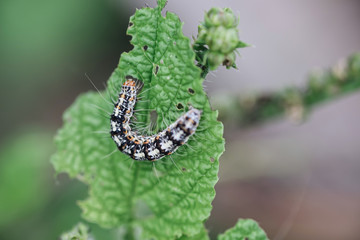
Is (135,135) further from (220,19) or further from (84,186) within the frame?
(84,186)

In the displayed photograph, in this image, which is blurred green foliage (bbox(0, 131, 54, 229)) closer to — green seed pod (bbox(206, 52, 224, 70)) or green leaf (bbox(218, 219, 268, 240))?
green leaf (bbox(218, 219, 268, 240))

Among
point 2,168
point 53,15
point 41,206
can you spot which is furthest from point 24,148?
point 53,15

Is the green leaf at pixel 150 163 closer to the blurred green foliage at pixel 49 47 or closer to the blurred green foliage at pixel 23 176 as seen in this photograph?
the blurred green foliage at pixel 23 176

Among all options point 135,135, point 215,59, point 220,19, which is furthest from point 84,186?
→ point 220,19

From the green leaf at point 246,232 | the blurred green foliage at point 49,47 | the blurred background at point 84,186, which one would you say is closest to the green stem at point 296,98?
the blurred background at point 84,186

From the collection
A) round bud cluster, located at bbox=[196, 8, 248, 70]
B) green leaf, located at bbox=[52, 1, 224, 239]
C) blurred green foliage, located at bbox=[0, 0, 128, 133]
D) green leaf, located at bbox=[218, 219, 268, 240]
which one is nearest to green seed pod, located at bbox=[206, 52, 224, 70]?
round bud cluster, located at bbox=[196, 8, 248, 70]

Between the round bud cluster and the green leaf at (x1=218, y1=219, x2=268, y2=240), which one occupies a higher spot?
the round bud cluster
